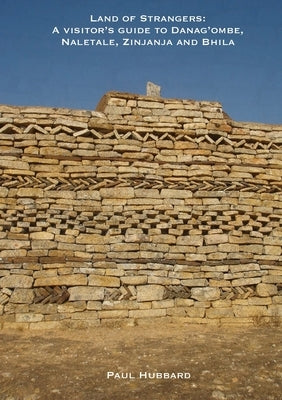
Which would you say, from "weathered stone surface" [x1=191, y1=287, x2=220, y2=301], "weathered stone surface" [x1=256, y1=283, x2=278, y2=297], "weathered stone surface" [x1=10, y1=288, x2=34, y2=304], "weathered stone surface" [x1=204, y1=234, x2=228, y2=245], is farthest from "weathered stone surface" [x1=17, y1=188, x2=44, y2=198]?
"weathered stone surface" [x1=256, y1=283, x2=278, y2=297]

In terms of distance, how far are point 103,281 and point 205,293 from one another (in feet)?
6.19

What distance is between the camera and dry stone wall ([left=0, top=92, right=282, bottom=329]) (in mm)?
6355

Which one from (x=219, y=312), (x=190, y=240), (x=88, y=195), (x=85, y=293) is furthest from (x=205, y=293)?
(x=88, y=195)

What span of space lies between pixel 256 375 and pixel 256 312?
2406mm

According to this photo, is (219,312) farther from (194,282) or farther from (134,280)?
(134,280)

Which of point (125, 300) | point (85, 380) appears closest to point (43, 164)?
point (125, 300)

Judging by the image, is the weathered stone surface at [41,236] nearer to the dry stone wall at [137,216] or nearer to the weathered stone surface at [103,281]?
the dry stone wall at [137,216]

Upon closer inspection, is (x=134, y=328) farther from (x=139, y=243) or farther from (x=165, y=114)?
(x=165, y=114)

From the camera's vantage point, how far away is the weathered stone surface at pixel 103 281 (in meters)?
6.42

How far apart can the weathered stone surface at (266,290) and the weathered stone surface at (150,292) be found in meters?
1.83

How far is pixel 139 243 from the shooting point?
6.75 meters

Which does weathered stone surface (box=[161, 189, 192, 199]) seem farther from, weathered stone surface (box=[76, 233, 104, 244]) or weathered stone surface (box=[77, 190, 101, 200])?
weathered stone surface (box=[76, 233, 104, 244])

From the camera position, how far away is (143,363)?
4.66 m

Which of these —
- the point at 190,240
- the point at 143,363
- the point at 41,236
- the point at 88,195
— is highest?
the point at 88,195
